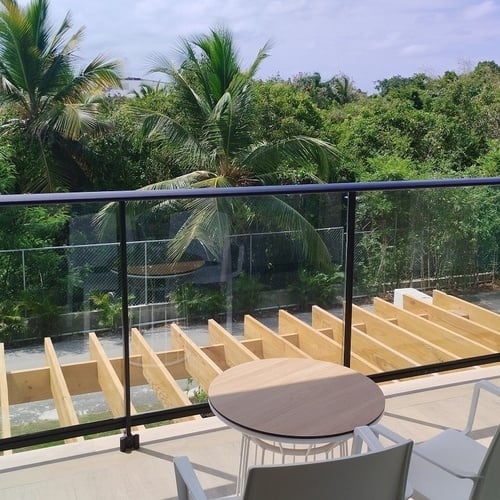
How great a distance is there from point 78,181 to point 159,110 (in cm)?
313

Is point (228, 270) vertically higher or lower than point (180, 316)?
higher

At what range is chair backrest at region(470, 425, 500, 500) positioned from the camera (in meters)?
1.51

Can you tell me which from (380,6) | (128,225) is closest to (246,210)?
(128,225)

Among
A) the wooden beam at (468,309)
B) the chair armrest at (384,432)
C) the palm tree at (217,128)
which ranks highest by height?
the palm tree at (217,128)

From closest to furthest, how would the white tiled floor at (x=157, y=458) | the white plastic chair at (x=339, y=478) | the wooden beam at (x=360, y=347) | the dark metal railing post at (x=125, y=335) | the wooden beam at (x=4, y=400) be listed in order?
1. the white plastic chair at (x=339, y=478)
2. the white tiled floor at (x=157, y=458)
3. the wooden beam at (x=4, y=400)
4. the dark metal railing post at (x=125, y=335)
5. the wooden beam at (x=360, y=347)

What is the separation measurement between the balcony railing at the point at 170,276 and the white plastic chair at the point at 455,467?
44.4 inches

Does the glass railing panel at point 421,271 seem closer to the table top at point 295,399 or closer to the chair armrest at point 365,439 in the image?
the table top at point 295,399

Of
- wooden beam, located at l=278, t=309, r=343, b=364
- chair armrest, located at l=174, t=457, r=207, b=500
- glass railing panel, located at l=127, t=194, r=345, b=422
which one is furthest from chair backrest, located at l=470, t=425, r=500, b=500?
wooden beam, located at l=278, t=309, r=343, b=364

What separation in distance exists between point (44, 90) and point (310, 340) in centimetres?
1601

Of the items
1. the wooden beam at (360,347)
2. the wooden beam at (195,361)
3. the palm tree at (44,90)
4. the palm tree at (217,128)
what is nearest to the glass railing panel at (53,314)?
the wooden beam at (195,361)

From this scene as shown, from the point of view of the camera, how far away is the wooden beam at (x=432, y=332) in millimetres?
3293

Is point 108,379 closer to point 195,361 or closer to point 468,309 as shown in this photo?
point 195,361

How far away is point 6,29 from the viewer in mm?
16078

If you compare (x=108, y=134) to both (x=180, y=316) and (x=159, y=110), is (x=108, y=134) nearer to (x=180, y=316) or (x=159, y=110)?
(x=159, y=110)
